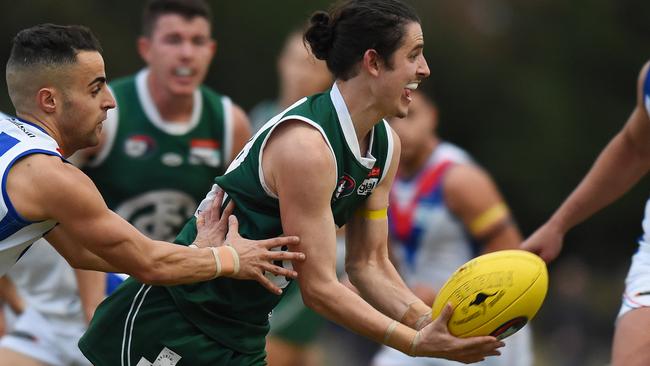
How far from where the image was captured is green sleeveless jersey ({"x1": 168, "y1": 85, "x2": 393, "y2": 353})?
204 inches

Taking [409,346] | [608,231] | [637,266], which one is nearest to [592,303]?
[608,231]

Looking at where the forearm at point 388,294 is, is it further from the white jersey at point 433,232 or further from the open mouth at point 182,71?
the white jersey at point 433,232

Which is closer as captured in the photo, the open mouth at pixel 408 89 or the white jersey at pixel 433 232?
the open mouth at pixel 408 89

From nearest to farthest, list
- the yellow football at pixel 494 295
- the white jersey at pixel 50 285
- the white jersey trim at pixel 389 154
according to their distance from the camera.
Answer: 1. the yellow football at pixel 494 295
2. the white jersey trim at pixel 389 154
3. the white jersey at pixel 50 285

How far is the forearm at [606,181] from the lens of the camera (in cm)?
630

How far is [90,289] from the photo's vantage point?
659cm

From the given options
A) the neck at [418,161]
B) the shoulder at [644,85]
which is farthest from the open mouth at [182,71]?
the shoulder at [644,85]

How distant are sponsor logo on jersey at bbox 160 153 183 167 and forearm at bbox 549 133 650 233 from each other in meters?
Result: 2.44

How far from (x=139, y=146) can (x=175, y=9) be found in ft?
3.24

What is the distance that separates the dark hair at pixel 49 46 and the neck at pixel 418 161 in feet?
12.3

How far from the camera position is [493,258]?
5176mm

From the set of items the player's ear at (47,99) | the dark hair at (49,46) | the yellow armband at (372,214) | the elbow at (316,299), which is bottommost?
the elbow at (316,299)

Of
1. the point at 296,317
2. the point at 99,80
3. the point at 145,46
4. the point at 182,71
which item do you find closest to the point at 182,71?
the point at 182,71

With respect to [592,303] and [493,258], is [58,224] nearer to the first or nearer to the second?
[493,258]
